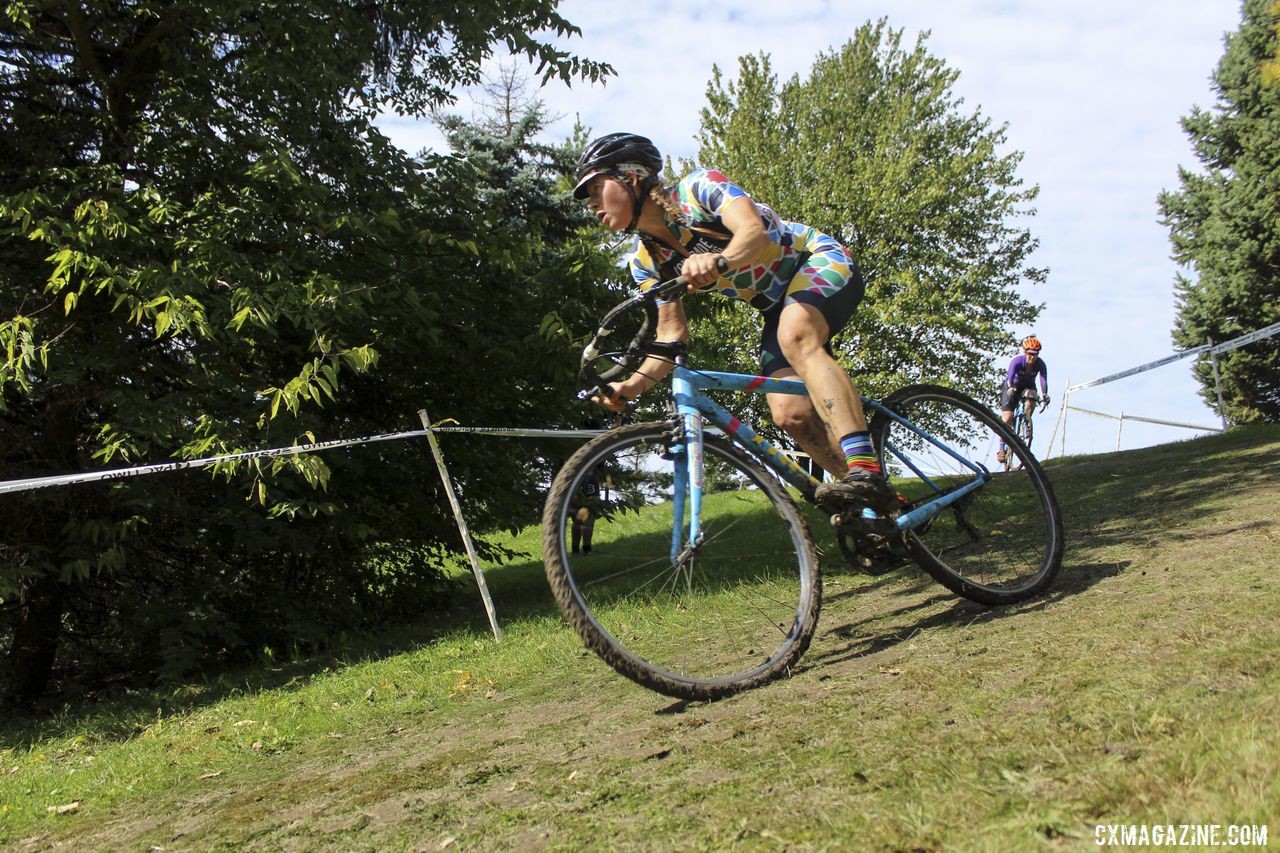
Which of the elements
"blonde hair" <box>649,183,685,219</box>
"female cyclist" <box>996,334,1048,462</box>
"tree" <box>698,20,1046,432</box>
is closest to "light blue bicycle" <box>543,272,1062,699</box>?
"blonde hair" <box>649,183,685,219</box>

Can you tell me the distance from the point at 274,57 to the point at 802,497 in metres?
5.99

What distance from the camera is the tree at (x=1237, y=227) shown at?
24422 millimetres

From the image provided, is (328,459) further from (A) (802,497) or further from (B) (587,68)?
(A) (802,497)

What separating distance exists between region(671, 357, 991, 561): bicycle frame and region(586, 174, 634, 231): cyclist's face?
0.61 meters

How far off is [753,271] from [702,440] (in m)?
0.76

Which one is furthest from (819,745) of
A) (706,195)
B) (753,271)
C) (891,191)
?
(891,191)

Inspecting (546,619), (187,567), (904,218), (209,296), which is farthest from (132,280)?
(904,218)

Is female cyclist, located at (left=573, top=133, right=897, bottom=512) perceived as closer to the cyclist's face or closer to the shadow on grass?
the cyclist's face

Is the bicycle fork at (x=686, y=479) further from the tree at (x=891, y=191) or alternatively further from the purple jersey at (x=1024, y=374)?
the tree at (x=891, y=191)

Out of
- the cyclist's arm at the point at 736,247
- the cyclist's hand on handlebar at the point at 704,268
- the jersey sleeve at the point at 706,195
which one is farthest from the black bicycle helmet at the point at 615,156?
the cyclist's hand on handlebar at the point at 704,268

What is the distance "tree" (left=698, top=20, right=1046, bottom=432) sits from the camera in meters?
27.8

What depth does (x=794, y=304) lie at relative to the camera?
408 centimetres

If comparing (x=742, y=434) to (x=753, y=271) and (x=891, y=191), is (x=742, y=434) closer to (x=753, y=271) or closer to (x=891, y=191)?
(x=753, y=271)

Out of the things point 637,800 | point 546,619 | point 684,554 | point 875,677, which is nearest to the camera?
point 637,800
